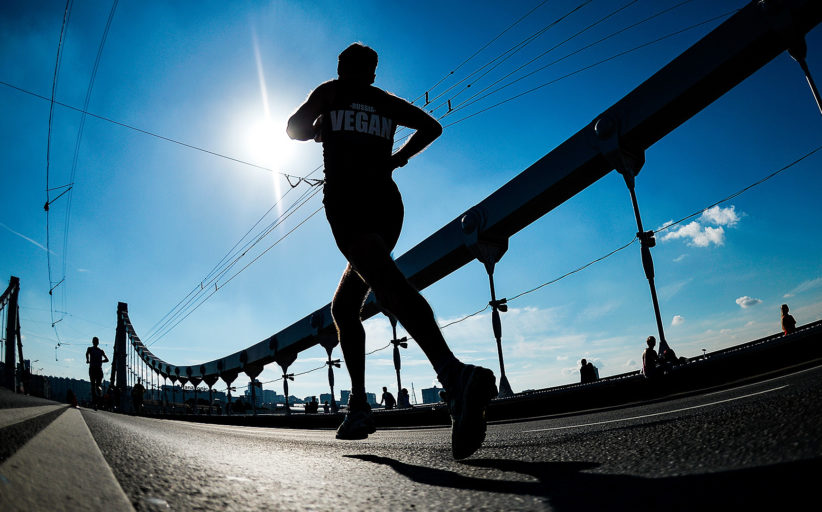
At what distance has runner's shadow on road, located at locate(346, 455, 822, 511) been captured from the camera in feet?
1.25

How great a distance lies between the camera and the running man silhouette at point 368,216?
1004 mm

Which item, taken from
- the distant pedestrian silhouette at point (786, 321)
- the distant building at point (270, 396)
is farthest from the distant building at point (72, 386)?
the distant pedestrian silhouette at point (786, 321)

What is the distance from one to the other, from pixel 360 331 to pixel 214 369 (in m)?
35.8

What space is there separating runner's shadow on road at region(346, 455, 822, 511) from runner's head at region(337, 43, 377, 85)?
1289mm

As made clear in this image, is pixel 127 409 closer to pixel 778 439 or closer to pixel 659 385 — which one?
pixel 659 385

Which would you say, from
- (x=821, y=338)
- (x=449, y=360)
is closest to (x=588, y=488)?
(x=449, y=360)

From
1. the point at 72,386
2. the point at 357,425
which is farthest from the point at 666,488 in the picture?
the point at 72,386

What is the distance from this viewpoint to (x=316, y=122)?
153cm

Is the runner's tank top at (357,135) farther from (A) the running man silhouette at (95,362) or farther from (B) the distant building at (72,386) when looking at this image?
(B) the distant building at (72,386)

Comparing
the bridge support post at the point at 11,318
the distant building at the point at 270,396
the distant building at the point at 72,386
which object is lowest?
the distant building at the point at 270,396

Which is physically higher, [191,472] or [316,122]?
[316,122]

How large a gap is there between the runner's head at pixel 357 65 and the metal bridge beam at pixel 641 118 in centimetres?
1134

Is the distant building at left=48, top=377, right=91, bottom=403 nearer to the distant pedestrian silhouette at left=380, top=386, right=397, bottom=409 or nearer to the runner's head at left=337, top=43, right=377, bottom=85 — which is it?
the distant pedestrian silhouette at left=380, top=386, right=397, bottom=409

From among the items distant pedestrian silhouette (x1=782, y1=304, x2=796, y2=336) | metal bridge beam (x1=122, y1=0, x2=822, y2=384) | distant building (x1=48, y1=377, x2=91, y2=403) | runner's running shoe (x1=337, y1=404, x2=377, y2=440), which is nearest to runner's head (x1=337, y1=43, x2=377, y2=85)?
runner's running shoe (x1=337, y1=404, x2=377, y2=440)
